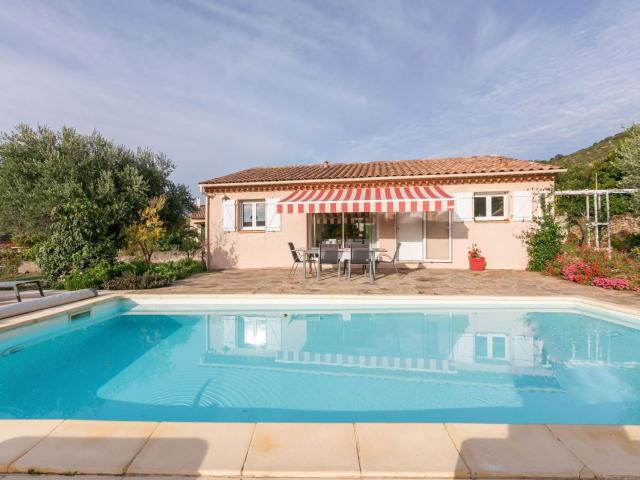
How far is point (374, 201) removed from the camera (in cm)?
1567

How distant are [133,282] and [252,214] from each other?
893 cm

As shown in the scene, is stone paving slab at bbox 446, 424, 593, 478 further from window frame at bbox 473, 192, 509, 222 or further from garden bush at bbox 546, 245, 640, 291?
window frame at bbox 473, 192, 509, 222

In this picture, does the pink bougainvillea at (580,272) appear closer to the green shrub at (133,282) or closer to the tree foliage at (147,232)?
the green shrub at (133,282)

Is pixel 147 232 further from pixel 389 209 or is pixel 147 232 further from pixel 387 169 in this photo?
pixel 387 169

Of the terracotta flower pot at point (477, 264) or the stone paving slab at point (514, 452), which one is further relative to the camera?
the terracotta flower pot at point (477, 264)

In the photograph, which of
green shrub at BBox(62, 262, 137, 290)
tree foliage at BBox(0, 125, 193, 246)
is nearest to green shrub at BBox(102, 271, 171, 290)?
green shrub at BBox(62, 262, 137, 290)

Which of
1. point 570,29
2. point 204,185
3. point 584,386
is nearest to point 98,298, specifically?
point 204,185

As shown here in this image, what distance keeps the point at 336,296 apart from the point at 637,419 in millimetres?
7721

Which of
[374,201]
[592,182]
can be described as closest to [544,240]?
[374,201]

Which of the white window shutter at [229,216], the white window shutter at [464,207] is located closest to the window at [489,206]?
the white window shutter at [464,207]

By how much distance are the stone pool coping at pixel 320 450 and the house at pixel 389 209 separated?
12485mm

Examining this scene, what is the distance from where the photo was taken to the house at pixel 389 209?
17312 millimetres

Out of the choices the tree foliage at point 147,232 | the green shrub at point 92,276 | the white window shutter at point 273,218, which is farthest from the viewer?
the white window shutter at point 273,218

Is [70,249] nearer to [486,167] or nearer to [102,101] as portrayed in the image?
[102,101]
